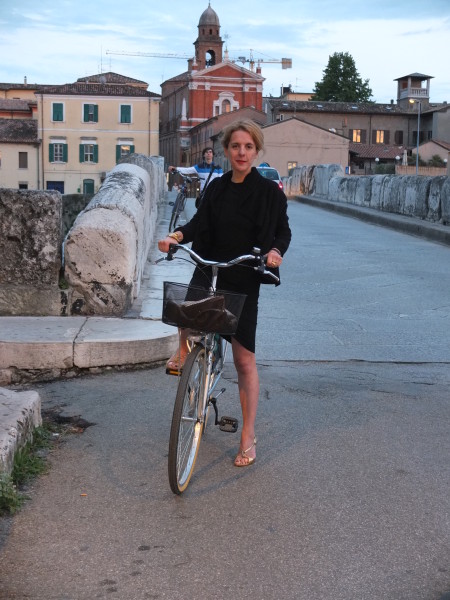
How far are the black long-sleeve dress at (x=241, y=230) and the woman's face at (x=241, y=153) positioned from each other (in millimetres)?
48

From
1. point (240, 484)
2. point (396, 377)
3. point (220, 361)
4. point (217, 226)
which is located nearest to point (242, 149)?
point (217, 226)

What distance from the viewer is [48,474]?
4504 millimetres

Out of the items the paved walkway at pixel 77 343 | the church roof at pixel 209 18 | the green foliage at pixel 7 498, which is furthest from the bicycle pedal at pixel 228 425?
the church roof at pixel 209 18

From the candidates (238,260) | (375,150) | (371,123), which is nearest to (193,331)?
Result: (238,260)

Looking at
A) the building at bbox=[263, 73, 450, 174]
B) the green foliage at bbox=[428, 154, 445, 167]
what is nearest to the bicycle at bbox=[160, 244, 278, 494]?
the green foliage at bbox=[428, 154, 445, 167]

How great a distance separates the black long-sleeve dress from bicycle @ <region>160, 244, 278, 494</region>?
0.16 m

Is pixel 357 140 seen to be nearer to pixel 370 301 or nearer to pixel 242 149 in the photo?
pixel 370 301

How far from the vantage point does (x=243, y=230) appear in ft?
15.4

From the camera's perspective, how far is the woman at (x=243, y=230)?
4.66 m

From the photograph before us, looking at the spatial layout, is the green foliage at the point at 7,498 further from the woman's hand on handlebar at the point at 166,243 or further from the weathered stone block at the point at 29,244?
the weathered stone block at the point at 29,244

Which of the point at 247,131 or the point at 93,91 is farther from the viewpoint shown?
the point at 93,91

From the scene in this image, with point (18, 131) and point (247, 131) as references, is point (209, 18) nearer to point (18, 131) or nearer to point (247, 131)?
point (18, 131)

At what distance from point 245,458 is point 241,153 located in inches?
60.8

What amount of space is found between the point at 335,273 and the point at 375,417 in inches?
294
